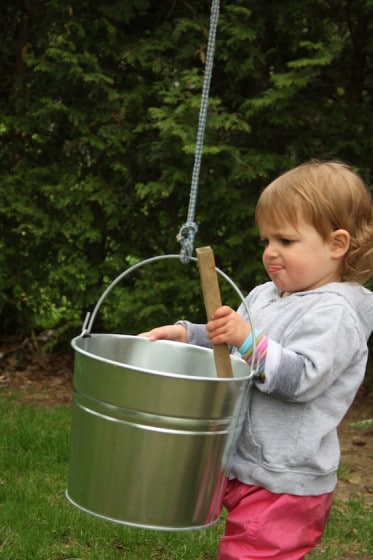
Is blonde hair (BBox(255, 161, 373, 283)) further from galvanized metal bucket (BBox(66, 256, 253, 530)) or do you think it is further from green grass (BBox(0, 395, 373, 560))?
green grass (BBox(0, 395, 373, 560))

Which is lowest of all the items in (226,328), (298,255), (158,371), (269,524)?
(269,524)

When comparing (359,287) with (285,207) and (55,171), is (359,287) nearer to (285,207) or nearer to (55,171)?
(285,207)

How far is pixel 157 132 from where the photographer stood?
5.36m

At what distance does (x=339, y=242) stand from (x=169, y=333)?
50 cm

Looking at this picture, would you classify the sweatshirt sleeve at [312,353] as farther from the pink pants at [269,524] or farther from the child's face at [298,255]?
the pink pants at [269,524]

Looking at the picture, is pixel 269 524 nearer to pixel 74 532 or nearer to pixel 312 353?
pixel 312 353

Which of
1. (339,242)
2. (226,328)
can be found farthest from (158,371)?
(339,242)

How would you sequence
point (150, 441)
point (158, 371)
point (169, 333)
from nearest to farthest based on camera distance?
1. point (150, 441)
2. point (158, 371)
3. point (169, 333)

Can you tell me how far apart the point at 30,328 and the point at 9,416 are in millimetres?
1363

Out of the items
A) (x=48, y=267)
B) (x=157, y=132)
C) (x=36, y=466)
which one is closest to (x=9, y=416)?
(x=36, y=466)

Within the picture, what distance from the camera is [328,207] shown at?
2.20m

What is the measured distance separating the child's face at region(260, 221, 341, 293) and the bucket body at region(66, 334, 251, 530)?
379 millimetres

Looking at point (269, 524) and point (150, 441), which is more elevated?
point (150, 441)

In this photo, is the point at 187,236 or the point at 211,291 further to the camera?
the point at 187,236
